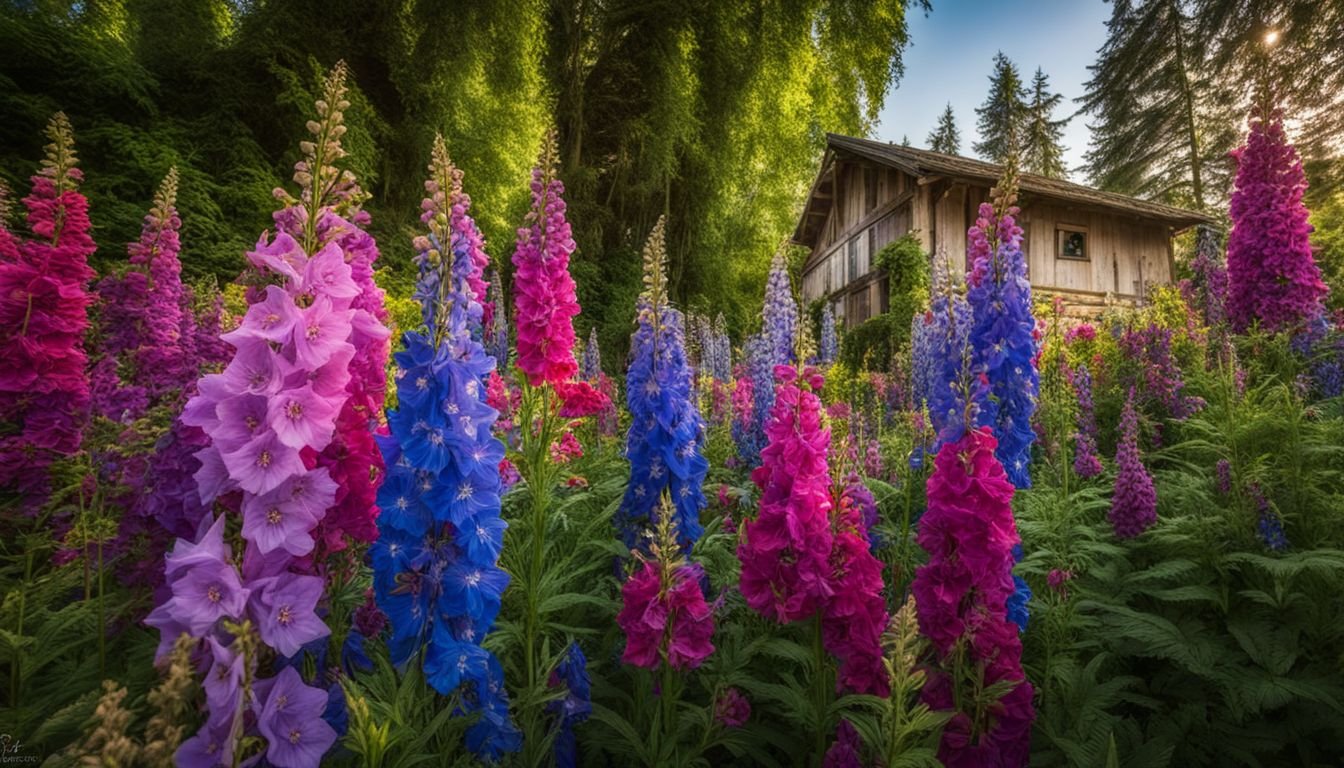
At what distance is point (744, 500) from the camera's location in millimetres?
3289

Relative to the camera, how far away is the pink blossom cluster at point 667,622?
1.73m

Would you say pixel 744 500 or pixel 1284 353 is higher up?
pixel 1284 353

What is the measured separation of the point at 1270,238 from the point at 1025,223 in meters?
10.7

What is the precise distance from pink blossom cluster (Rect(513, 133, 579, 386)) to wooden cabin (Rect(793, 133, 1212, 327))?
12412 millimetres

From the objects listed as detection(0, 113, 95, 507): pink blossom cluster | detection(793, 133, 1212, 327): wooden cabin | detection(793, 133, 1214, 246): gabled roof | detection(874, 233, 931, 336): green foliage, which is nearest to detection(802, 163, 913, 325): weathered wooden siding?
detection(793, 133, 1212, 327): wooden cabin

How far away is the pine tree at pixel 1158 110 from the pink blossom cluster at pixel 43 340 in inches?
1148

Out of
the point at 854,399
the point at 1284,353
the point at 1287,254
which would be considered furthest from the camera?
the point at 854,399

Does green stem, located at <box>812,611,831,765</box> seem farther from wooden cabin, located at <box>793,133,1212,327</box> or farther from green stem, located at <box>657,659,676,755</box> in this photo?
wooden cabin, located at <box>793,133,1212,327</box>

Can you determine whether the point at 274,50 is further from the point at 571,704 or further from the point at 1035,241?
the point at 1035,241

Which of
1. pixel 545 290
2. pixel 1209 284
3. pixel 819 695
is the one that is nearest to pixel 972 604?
pixel 819 695

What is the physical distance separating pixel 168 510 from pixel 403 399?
75cm

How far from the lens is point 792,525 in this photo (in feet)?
5.86

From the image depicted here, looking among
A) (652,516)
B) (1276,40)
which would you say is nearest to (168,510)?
(652,516)

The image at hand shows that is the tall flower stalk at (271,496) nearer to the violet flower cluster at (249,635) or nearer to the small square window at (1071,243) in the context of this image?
the violet flower cluster at (249,635)
